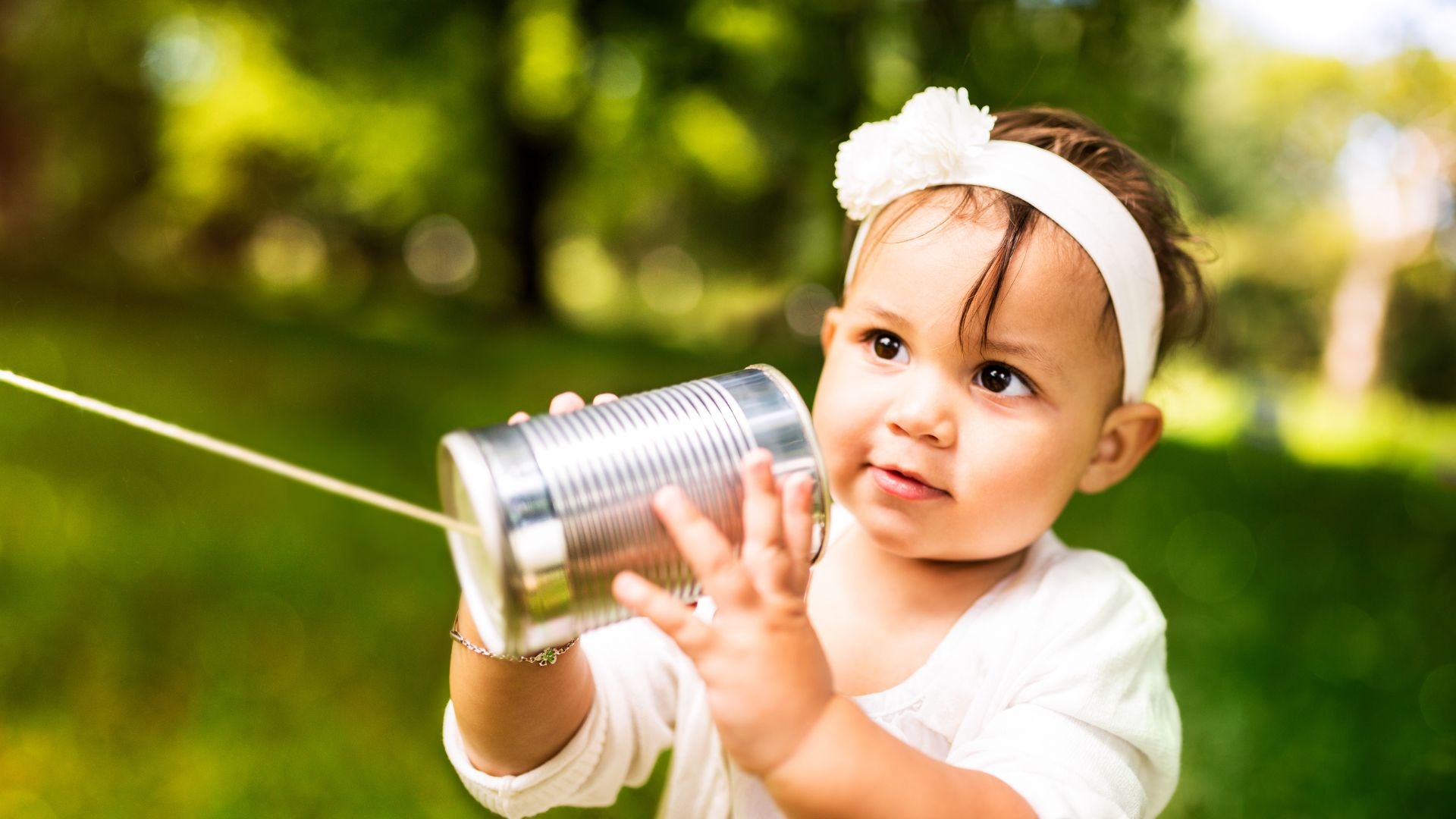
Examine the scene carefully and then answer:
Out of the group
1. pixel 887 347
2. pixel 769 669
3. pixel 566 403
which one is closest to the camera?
pixel 769 669

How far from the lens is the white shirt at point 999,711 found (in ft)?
3.64

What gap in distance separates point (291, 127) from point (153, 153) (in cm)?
361

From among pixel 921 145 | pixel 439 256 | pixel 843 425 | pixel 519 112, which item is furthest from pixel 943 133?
pixel 439 256

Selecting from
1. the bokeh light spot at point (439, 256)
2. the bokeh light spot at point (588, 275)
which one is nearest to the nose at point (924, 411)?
the bokeh light spot at point (588, 275)

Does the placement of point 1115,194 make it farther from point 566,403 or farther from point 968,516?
point 566,403

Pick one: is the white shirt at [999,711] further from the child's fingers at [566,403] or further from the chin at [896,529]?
the child's fingers at [566,403]

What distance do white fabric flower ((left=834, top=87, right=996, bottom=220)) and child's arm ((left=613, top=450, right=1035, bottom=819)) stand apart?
1.60 ft

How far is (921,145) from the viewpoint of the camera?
4.06 feet

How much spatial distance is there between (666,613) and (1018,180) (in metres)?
0.62

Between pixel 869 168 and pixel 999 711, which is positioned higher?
pixel 869 168

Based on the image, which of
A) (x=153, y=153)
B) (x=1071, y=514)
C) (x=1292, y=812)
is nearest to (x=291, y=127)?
(x=153, y=153)

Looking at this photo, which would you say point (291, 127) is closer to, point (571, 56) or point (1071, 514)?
point (571, 56)

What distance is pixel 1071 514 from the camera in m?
3.88

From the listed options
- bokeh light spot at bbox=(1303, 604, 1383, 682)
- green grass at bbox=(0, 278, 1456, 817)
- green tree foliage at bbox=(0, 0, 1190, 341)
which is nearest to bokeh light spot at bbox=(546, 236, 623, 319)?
green tree foliage at bbox=(0, 0, 1190, 341)
